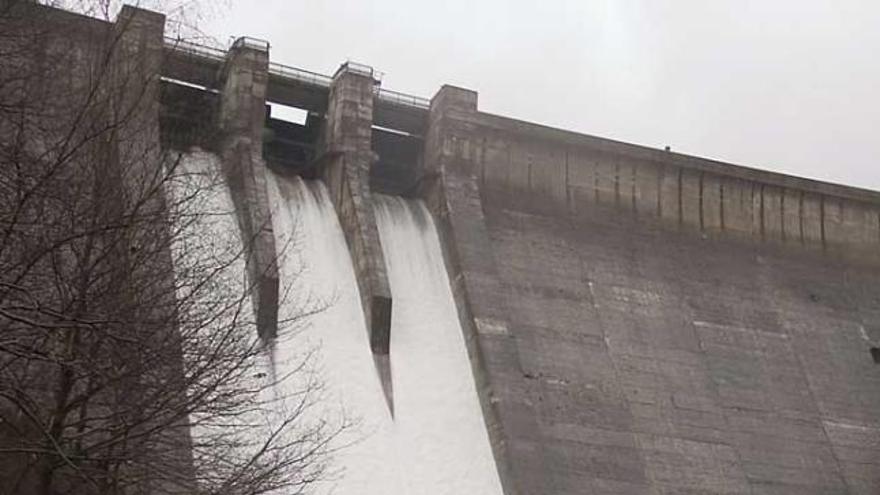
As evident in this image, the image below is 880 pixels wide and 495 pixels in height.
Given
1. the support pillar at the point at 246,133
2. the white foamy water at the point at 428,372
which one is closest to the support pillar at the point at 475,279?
the white foamy water at the point at 428,372

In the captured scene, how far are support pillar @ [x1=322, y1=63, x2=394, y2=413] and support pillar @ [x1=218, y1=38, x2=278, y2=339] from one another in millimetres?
1280

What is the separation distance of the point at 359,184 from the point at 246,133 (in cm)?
204

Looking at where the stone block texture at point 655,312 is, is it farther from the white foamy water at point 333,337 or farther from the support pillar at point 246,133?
the support pillar at point 246,133

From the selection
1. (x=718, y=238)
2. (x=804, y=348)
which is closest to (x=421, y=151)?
(x=718, y=238)

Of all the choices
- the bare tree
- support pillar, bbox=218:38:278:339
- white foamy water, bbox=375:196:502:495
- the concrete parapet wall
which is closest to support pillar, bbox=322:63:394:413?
white foamy water, bbox=375:196:502:495

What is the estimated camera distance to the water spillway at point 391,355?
59.0 feet

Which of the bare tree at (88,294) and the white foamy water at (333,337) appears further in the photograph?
the white foamy water at (333,337)

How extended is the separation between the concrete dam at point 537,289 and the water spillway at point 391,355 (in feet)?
0.14

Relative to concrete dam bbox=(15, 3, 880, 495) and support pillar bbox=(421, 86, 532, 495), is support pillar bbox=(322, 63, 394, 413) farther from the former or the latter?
support pillar bbox=(421, 86, 532, 495)

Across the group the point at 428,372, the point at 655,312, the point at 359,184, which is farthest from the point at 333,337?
the point at 655,312

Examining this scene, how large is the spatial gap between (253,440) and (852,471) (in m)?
10.3

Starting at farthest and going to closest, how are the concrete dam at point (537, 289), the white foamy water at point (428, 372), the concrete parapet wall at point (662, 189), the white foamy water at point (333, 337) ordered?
the concrete parapet wall at point (662, 189)
the concrete dam at point (537, 289)
the white foamy water at point (428, 372)
the white foamy water at point (333, 337)

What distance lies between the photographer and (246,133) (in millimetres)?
21516

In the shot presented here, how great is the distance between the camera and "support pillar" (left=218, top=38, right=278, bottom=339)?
2019 centimetres
